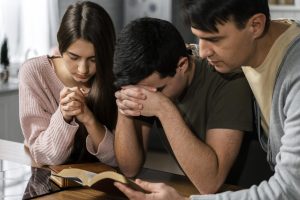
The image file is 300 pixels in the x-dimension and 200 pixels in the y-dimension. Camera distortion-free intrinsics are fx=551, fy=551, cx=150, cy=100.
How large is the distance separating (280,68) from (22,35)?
11.0 feet

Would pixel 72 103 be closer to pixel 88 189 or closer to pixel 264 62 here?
pixel 88 189

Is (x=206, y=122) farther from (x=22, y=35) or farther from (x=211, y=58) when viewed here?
(x=22, y=35)

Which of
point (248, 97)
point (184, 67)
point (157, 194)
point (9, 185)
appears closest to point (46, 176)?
point (9, 185)

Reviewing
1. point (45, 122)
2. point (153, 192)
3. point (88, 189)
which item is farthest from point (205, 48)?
point (45, 122)

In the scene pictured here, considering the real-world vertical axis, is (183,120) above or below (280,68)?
below

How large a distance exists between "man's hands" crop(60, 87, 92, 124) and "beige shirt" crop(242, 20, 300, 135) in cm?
54

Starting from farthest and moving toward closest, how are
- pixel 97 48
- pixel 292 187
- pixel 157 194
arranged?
pixel 97 48, pixel 157 194, pixel 292 187

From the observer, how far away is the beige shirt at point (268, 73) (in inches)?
51.9

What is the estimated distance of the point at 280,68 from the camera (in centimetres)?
129

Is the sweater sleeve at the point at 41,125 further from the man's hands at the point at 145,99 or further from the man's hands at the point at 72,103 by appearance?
the man's hands at the point at 145,99

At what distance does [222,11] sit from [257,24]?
0.10 metres

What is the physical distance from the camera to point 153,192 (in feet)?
4.27

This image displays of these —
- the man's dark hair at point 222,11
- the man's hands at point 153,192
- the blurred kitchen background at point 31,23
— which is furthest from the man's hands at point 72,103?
the blurred kitchen background at point 31,23

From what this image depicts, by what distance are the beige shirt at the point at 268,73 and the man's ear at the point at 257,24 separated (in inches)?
2.0
